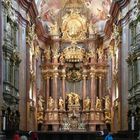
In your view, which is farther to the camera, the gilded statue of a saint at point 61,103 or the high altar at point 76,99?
the gilded statue of a saint at point 61,103

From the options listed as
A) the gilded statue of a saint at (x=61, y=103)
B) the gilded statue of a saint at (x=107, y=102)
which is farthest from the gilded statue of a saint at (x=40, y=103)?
the gilded statue of a saint at (x=107, y=102)

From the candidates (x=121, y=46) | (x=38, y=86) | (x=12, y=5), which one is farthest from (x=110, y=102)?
(x=12, y=5)

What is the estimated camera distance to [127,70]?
36.8m

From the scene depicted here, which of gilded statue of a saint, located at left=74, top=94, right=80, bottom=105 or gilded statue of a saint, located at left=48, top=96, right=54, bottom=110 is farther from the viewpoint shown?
gilded statue of a saint, located at left=74, top=94, right=80, bottom=105

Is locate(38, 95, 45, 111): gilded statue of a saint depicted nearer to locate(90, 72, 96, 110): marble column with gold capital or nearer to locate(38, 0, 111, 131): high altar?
locate(38, 0, 111, 131): high altar

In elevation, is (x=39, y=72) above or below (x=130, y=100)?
above

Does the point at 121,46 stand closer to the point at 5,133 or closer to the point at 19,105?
the point at 19,105

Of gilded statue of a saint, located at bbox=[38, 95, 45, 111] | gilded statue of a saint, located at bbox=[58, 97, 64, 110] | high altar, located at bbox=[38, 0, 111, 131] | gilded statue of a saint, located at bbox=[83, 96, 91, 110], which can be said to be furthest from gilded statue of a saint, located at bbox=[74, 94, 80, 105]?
gilded statue of a saint, located at bbox=[38, 95, 45, 111]

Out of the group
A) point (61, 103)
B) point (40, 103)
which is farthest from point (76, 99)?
point (40, 103)

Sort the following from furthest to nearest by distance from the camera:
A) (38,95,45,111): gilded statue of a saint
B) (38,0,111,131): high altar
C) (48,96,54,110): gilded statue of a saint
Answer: (48,96,54,110): gilded statue of a saint → (38,0,111,131): high altar → (38,95,45,111): gilded statue of a saint

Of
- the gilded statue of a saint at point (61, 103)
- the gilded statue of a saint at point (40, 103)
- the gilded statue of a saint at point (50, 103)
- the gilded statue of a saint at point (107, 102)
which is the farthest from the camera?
the gilded statue of a saint at point (61, 103)

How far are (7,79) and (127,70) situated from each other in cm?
990

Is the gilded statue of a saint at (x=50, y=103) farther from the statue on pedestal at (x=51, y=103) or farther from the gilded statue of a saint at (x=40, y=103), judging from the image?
the gilded statue of a saint at (x=40, y=103)

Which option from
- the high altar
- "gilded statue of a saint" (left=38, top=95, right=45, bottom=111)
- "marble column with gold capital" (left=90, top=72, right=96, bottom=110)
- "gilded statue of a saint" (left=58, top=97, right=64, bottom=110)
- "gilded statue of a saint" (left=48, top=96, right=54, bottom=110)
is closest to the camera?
"gilded statue of a saint" (left=38, top=95, right=45, bottom=111)
